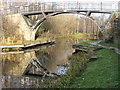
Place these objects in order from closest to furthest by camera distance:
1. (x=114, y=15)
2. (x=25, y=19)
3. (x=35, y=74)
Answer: (x=35, y=74)
(x=114, y=15)
(x=25, y=19)

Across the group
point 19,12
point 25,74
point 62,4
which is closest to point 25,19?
point 19,12

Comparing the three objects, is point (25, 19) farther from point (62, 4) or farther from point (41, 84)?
point (41, 84)

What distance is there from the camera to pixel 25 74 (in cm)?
1188

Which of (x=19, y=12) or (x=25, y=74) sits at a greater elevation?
(x=19, y=12)

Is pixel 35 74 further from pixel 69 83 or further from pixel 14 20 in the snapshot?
pixel 14 20

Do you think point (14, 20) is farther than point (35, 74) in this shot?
Yes

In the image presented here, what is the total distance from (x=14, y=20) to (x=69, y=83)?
22.1 metres

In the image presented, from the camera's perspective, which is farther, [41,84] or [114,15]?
[114,15]

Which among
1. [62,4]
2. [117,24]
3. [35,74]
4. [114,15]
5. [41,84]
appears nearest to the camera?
[41,84]

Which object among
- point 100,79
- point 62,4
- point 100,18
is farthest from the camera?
point 100,18

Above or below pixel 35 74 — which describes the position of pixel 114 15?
above

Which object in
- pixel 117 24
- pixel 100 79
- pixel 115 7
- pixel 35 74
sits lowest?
pixel 35 74

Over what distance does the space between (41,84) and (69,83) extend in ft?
5.81

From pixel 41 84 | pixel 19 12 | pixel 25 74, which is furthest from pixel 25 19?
pixel 41 84
